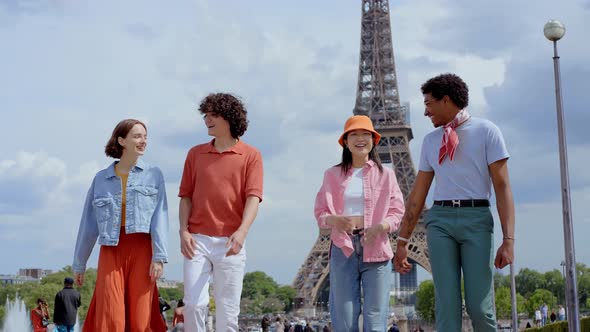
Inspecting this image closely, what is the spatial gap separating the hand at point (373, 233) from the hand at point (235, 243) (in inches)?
40.7

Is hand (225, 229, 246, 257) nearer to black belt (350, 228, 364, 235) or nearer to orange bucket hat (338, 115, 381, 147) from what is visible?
black belt (350, 228, 364, 235)

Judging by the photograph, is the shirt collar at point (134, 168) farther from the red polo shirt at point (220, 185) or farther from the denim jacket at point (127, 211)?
the red polo shirt at point (220, 185)

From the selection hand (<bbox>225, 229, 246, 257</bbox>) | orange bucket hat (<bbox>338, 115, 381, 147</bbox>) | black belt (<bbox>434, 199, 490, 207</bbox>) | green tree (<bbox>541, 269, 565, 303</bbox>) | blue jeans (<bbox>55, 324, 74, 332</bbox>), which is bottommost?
blue jeans (<bbox>55, 324, 74, 332</bbox>)

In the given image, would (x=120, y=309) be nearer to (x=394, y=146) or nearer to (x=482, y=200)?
(x=482, y=200)

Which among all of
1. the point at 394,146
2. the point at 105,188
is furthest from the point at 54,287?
the point at 105,188

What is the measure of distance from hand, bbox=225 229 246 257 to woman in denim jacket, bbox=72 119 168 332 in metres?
0.53

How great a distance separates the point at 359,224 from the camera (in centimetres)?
777

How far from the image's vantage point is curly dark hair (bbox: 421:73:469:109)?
7.42 meters

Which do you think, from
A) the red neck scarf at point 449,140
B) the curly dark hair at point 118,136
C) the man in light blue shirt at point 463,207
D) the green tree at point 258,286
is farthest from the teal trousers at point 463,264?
the green tree at point 258,286

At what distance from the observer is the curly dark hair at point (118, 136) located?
784 centimetres

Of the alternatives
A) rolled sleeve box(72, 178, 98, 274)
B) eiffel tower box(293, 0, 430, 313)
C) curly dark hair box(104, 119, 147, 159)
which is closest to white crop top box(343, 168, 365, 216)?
curly dark hair box(104, 119, 147, 159)

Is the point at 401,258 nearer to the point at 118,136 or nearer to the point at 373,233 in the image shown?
the point at 373,233

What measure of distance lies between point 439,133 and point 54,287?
81.7 m

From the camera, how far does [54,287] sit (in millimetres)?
84750
